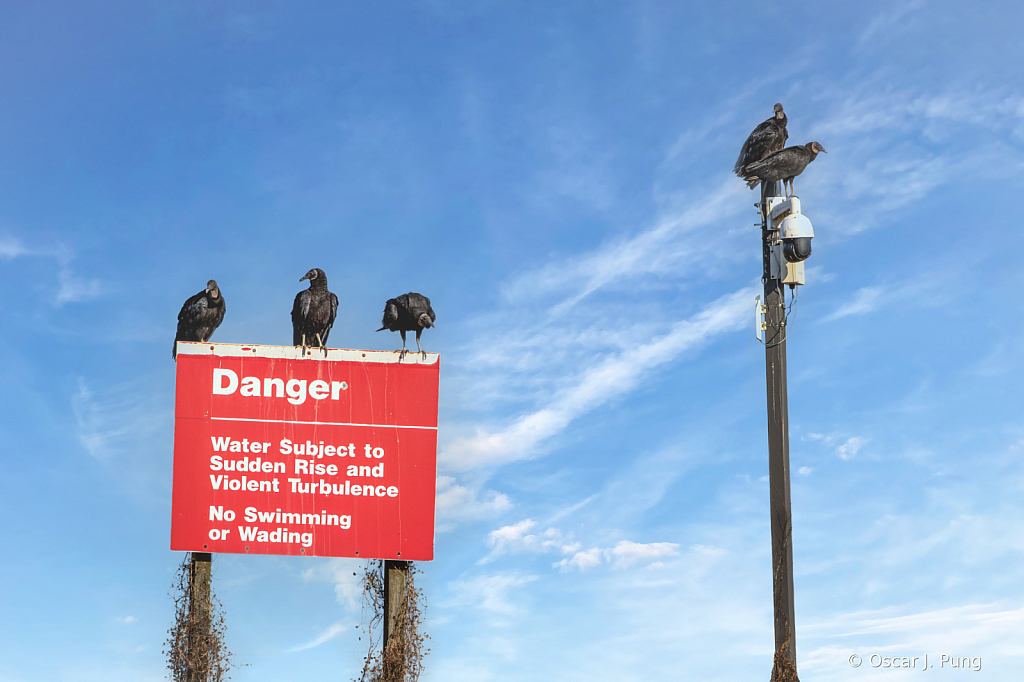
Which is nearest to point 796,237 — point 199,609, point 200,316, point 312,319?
point 312,319

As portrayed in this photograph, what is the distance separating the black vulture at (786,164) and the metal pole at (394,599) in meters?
5.87

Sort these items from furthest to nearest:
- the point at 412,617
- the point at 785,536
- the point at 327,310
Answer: the point at 327,310
the point at 412,617
the point at 785,536

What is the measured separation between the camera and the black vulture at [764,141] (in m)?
10.3

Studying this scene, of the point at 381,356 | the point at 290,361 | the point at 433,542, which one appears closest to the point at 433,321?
the point at 381,356

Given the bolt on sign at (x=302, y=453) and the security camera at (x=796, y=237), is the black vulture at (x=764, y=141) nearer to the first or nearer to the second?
the security camera at (x=796, y=237)

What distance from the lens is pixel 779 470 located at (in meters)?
9.21

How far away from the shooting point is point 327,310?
1100 centimetres

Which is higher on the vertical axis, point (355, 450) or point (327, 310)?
point (327, 310)

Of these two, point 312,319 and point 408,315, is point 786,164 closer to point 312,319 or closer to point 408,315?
point 408,315

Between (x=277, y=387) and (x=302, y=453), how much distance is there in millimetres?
807

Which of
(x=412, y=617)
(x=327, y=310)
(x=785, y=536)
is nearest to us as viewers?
(x=785, y=536)

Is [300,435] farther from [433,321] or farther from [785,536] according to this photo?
[785,536]

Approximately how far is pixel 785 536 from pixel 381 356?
4823 mm

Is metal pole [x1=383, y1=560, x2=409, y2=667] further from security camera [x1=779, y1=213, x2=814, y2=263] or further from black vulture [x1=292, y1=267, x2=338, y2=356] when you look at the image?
security camera [x1=779, y1=213, x2=814, y2=263]
